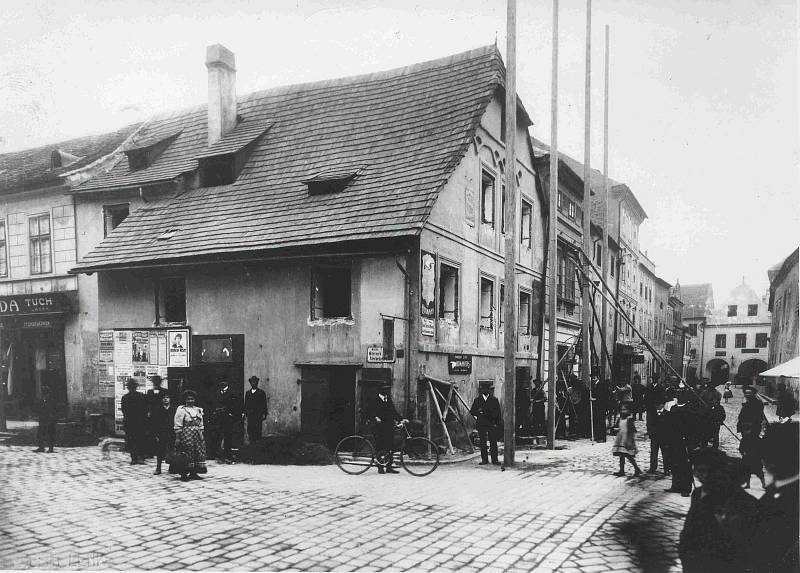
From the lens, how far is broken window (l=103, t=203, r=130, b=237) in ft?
59.0

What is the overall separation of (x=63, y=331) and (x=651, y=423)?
51.4 ft

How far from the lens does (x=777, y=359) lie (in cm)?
579

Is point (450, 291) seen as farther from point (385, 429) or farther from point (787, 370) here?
point (787, 370)

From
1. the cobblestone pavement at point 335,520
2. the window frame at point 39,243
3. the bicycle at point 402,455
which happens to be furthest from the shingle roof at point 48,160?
the bicycle at point 402,455

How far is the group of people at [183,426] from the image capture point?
10430 mm

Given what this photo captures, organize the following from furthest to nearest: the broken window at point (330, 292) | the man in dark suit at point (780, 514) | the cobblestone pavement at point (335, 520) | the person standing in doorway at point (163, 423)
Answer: the broken window at point (330, 292) → the person standing in doorway at point (163, 423) → the cobblestone pavement at point (335, 520) → the man in dark suit at point (780, 514)

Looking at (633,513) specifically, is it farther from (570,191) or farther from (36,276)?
(570,191)

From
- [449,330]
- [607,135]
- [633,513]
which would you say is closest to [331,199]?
[449,330]

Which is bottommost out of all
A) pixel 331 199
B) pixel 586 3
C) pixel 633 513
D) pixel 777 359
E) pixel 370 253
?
pixel 633 513

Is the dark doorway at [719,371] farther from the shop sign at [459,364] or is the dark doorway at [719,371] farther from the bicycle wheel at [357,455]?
the shop sign at [459,364]

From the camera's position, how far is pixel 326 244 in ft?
43.6

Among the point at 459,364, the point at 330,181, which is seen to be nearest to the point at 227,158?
the point at 330,181

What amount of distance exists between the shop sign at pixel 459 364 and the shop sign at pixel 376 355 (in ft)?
6.84

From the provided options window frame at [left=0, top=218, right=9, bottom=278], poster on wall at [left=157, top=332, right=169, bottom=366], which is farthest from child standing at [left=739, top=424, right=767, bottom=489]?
window frame at [left=0, top=218, right=9, bottom=278]
